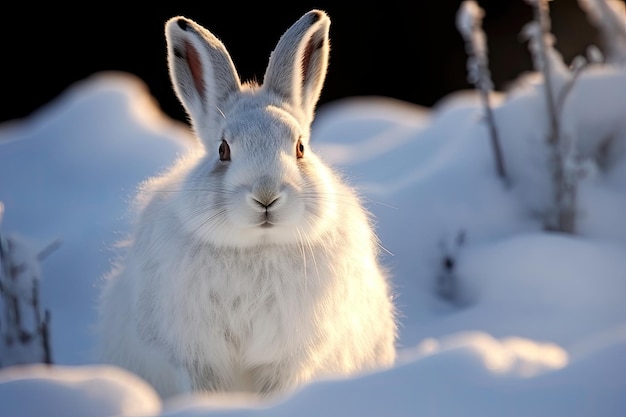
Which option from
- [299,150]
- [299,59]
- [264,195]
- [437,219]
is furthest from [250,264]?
[437,219]

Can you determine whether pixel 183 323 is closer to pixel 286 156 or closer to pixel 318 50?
pixel 286 156

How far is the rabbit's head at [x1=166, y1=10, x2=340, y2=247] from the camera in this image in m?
2.80

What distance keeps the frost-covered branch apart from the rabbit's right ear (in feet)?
5.93

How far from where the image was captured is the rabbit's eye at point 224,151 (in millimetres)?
3033

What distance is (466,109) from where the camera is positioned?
5.17 meters

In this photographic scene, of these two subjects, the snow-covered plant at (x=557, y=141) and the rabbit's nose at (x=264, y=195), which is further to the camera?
the snow-covered plant at (x=557, y=141)

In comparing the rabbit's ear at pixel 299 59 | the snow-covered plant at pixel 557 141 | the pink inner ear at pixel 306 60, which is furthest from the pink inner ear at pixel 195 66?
the snow-covered plant at pixel 557 141

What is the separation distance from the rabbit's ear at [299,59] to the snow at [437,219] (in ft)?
2.12

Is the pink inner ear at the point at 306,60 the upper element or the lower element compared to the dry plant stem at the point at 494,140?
upper

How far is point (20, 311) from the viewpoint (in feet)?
10.3

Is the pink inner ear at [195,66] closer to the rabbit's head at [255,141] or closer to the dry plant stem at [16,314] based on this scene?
the rabbit's head at [255,141]

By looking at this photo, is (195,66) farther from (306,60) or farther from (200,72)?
(306,60)

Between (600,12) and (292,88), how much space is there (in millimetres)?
1694

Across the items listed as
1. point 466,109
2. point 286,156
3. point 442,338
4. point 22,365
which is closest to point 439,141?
point 466,109
